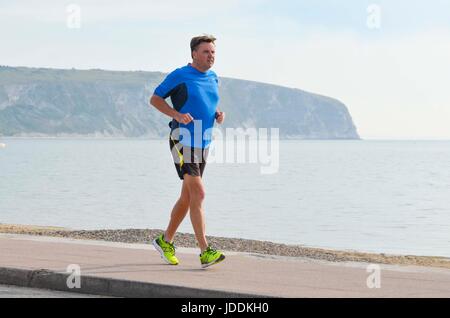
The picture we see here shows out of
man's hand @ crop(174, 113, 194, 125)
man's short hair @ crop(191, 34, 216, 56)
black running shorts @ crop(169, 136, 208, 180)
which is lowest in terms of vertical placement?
black running shorts @ crop(169, 136, 208, 180)

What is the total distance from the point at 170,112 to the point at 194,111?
0.75 feet

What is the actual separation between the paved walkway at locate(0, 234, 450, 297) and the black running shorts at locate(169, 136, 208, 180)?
96cm

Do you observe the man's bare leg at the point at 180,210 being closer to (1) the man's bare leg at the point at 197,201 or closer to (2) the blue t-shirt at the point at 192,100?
(1) the man's bare leg at the point at 197,201

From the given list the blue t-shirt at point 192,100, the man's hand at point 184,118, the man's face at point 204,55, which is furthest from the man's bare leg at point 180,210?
the man's face at point 204,55

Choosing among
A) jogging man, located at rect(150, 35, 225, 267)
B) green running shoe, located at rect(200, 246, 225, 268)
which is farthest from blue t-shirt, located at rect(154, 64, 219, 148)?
green running shoe, located at rect(200, 246, 225, 268)

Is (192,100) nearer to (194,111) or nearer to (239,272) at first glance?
(194,111)

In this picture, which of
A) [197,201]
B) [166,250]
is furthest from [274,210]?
[197,201]

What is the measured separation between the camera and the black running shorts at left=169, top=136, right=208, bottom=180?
9.59 m

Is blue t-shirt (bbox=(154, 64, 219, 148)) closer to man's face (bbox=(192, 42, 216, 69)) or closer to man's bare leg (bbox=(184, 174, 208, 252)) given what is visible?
man's face (bbox=(192, 42, 216, 69))

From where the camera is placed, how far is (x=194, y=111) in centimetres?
956

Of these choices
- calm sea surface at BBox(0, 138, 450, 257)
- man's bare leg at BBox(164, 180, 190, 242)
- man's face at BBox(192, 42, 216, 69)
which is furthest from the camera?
calm sea surface at BBox(0, 138, 450, 257)

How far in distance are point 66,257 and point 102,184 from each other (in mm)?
59244

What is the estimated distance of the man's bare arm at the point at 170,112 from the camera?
9.38m
